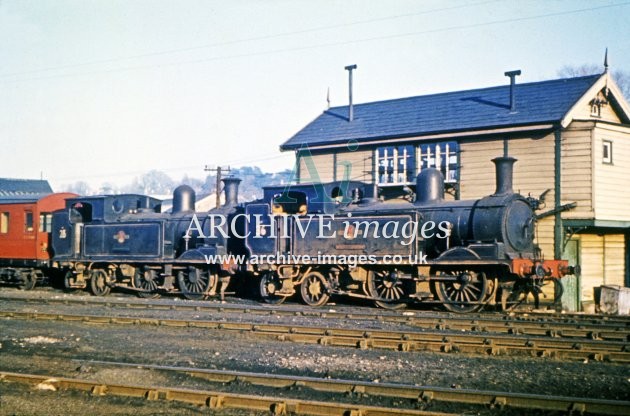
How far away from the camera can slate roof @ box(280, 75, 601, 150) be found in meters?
18.8

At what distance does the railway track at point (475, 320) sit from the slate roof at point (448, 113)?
7.26 metres

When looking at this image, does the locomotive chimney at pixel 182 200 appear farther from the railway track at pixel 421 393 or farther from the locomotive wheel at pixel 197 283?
the railway track at pixel 421 393

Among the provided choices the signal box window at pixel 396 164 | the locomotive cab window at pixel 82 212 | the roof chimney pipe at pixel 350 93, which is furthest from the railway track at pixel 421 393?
the roof chimney pipe at pixel 350 93

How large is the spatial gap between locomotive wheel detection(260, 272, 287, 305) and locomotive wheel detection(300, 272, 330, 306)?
71 cm

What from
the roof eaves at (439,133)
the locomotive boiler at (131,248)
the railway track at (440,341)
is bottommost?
the railway track at (440,341)

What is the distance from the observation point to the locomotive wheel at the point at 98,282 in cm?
1964

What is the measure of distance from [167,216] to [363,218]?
7145mm

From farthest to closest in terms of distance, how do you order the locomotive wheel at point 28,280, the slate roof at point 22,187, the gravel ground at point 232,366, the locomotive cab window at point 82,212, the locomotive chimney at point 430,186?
the slate roof at point 22,187, the locomotive wheel at point 28,280, the locomotive cab window at point 82,212, the locomotive chimney at point 430,186, the gravel ground at point 232,366

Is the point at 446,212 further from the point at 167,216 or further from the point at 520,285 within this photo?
the point at 167,216

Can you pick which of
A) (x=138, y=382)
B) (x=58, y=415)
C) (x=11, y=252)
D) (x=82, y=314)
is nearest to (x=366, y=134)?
(x=82, y=314)

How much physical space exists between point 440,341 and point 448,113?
1256cm

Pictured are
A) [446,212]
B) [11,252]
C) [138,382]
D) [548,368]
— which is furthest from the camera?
[11,252]

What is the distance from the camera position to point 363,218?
1550 centimetres

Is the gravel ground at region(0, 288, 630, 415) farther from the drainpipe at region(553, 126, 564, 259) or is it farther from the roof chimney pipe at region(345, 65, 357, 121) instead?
the roof chimney pipe at region(345, 65, 357, 121)
